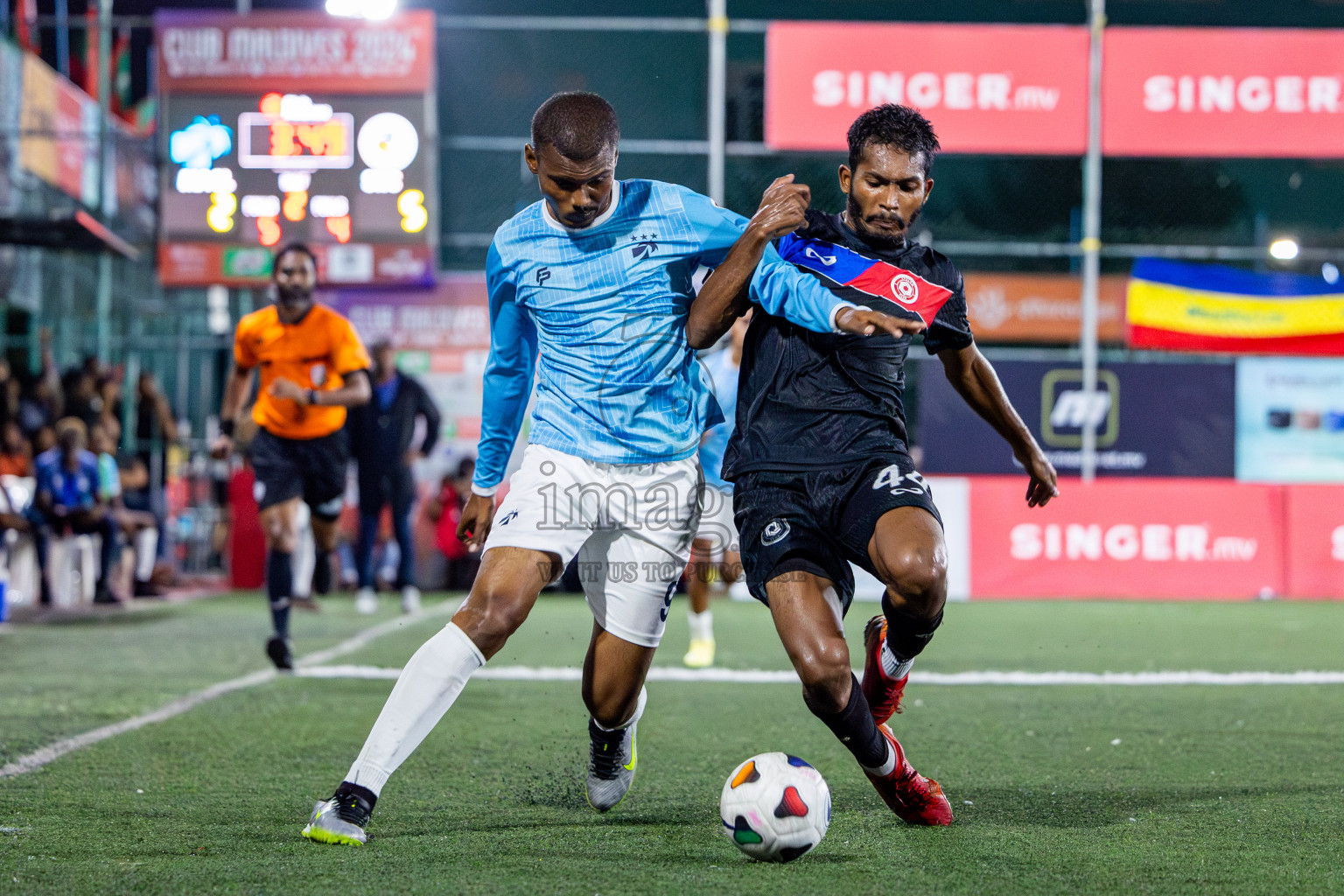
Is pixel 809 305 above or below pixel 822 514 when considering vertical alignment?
above

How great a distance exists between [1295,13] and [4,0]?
19.1 m

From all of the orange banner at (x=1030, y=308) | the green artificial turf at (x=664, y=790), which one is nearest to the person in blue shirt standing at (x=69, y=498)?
the green artificial turf at (x=664, y=790)

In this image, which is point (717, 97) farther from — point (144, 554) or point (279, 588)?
point (279, 588)

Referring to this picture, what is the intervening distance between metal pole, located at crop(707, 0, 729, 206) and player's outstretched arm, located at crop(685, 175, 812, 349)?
9724mm

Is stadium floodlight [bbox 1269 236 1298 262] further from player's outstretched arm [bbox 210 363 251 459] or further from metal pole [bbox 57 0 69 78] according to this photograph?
metal pole [bbox 57 0 69 78]

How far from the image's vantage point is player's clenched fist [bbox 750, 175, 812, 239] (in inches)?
140

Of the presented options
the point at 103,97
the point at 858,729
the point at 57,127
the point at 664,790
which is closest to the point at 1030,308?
the point at 103,97

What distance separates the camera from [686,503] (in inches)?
153

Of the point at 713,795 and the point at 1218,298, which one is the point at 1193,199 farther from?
the point at 713,795

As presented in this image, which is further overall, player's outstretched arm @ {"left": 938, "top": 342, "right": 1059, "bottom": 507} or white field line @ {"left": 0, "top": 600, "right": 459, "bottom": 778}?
white field line @ {"left": 0, "top": 600, "right": 459, "bottom": 778}

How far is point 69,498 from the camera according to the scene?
11.3 m

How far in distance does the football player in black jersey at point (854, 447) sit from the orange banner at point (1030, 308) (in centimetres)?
1404

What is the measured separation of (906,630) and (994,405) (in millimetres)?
723

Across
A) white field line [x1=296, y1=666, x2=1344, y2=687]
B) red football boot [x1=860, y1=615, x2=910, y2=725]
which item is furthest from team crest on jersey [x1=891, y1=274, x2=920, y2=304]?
white field line [x1=296, y1=666, x2=1344, y2=687]
